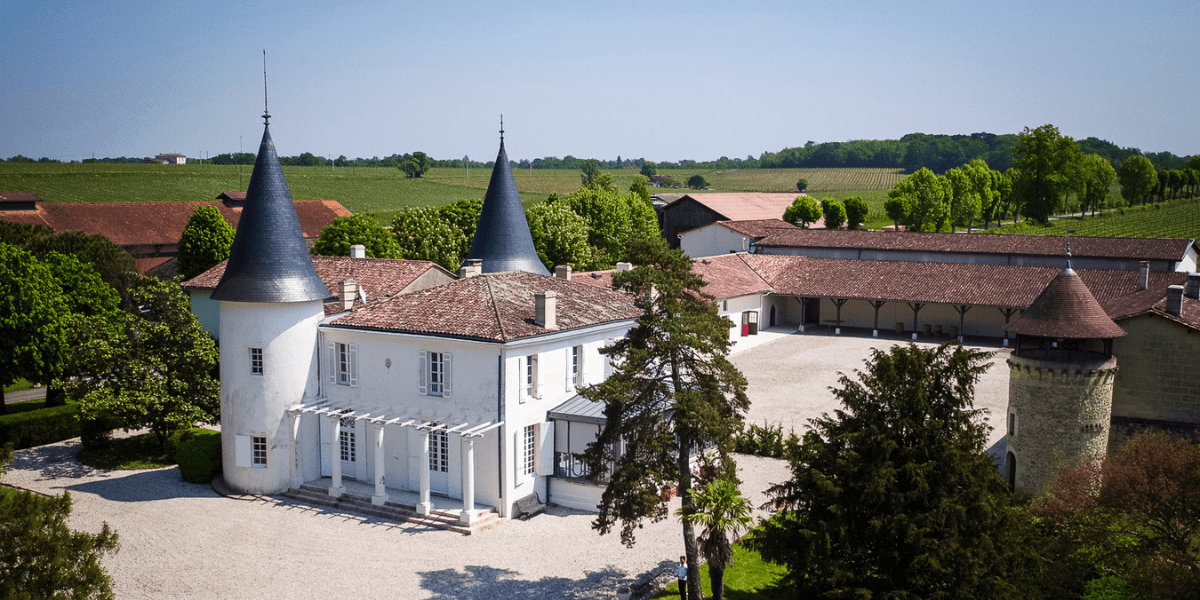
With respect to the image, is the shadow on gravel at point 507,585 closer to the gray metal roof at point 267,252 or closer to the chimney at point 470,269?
the gray metal roof at point 267,252

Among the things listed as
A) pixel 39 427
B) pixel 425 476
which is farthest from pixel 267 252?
pixel 39 427

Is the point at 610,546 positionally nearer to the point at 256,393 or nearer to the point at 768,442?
the point at 768,442

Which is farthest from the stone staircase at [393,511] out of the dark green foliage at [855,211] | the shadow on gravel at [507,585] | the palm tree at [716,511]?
the dark green foliage at [855,211]

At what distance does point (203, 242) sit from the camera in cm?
5631

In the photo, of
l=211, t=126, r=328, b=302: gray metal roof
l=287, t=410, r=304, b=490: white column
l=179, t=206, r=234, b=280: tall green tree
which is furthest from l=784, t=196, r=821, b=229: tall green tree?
l=287, t=410, r=304, b=490: white column

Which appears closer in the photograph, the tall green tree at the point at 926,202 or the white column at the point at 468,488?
the white column at the point at 468,488

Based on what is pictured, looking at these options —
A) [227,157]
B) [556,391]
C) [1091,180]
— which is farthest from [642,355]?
[227,157]

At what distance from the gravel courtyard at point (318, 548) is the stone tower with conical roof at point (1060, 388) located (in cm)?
719

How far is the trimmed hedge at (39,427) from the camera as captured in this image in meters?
32.1

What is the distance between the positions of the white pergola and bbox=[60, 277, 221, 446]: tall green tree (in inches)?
199

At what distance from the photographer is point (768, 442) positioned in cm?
3092

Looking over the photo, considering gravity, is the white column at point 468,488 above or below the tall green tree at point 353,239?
below

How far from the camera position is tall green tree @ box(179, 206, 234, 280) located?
56375 mm

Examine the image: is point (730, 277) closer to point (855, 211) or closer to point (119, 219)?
point (855, 211)
